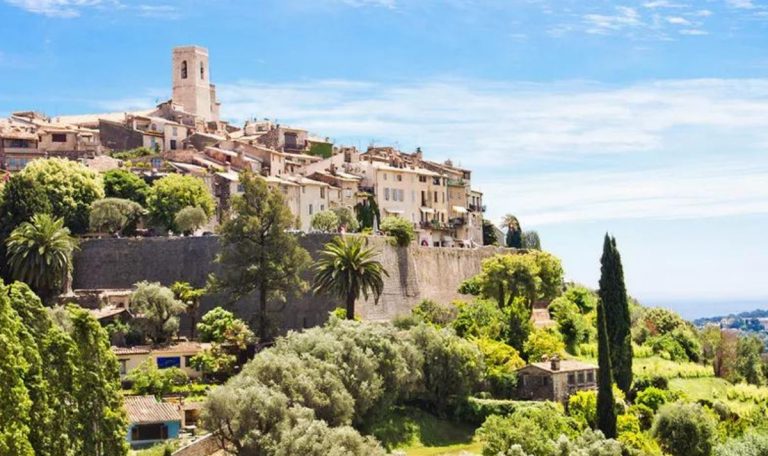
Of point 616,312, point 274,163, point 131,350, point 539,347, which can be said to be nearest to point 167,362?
point 131,350

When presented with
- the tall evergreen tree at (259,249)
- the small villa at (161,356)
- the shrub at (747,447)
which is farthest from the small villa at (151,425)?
the shrub at (747,447)

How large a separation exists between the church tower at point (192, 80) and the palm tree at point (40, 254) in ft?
195

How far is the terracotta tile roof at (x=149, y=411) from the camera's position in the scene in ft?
178

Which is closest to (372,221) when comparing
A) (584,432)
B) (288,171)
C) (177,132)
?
(288,171)

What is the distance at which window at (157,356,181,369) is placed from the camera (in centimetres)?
6344

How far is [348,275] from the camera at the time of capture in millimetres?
67500

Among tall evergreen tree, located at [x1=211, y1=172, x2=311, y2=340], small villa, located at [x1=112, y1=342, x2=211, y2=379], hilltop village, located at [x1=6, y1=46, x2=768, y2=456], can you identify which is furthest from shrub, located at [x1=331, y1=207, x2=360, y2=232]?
small villa, located at [x1=112, y1=342, x2=211, y2=379]

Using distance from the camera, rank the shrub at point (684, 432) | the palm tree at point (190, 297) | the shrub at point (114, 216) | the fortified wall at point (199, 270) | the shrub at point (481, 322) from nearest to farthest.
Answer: the shrub at point (684, 432)
the palm tree at point (190, 297)
the shrub at point (481, 322)
the fortified wall at point (199, 270)
the shrub at point (114, 216)

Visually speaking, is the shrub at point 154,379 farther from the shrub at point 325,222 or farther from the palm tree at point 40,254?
the shrub at point 325,222

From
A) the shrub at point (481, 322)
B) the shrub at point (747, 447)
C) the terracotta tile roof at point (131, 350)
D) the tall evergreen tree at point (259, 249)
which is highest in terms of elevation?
the tall evergreen tree at point (259, 249)

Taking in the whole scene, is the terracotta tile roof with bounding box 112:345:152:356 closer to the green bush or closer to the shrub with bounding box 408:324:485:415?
the shrub with bounding box 408:324:485:415

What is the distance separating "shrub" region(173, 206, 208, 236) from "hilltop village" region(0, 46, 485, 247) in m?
6.46

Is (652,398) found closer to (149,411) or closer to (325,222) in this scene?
(325,222)

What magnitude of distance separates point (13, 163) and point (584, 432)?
56.5 meters
